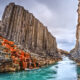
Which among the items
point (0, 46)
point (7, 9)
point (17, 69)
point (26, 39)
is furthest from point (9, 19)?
point (17, 69)

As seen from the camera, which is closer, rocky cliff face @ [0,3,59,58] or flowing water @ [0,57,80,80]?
flowing water @ [0,57,80,80]

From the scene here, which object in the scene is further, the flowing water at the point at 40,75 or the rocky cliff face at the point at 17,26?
the rocky cliff face at the point at 17,26

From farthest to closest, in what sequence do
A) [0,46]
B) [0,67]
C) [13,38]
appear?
[13,38], [0,46], [0,67]

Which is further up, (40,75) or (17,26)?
(17,26)

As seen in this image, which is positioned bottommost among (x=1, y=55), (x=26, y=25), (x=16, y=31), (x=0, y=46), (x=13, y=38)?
(x=1, y=55)

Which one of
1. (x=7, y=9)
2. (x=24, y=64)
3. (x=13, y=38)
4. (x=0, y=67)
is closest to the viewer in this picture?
(x=0, y=67)

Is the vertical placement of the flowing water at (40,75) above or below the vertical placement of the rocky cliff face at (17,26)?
below

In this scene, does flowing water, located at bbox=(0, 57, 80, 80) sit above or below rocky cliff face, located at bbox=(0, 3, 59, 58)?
below

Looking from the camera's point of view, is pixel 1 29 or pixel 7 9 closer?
pixel 1 29

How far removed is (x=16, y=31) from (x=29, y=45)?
9.87 metres

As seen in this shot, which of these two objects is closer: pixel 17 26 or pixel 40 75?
pixel 40 75

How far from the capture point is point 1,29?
4019cm

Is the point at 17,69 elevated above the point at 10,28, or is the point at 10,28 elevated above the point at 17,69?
the point at 10,28

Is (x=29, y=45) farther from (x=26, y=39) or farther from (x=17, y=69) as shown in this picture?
(x=17, y=69)
